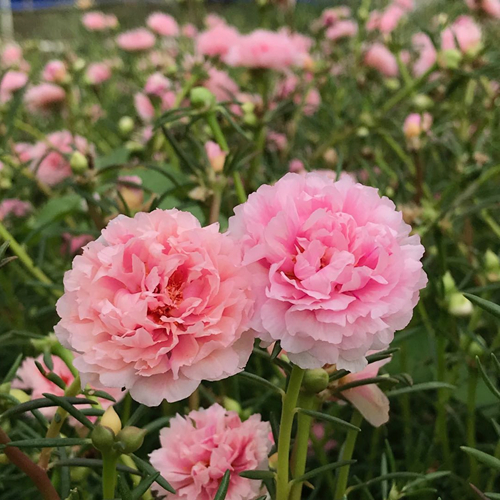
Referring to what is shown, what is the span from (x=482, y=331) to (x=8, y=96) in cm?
92

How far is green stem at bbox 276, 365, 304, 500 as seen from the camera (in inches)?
11.5

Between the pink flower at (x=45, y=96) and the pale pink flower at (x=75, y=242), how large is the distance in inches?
13.4

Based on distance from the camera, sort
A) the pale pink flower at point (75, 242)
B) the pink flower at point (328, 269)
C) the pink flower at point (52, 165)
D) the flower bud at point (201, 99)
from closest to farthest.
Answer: the pink flower at point (328, 269) < the flower bud at point (201, 99) < the pale pink flower at point (75, 242) < the pink flower at point (52, 165)

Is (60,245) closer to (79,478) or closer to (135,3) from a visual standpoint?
(79,478)

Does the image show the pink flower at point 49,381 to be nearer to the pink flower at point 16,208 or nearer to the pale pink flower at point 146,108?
the pink flower at point 16,208

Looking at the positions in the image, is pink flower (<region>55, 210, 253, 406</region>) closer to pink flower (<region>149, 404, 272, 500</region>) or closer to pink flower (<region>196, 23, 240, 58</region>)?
pink flower (<region>149, 404, 272, 500</region>)

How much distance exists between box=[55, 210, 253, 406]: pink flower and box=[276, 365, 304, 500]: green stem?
0.11 ft

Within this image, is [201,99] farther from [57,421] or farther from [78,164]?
[57,421]

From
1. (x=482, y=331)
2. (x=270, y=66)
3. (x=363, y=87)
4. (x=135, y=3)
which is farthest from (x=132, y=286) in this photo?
(x=135, y=3)

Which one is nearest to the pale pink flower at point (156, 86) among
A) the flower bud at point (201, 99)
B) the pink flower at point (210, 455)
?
the flower bud at point (201, 99)

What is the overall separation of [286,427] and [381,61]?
40.1 inches

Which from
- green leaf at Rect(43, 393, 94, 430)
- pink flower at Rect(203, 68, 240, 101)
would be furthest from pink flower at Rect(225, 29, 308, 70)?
green leaf at Rect(43, 393, 94, 430)

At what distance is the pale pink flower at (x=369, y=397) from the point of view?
35 centimetres

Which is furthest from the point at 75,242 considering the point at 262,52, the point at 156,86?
the point at 262,52
